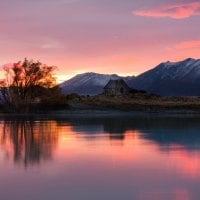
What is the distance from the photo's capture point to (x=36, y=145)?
23.3 m

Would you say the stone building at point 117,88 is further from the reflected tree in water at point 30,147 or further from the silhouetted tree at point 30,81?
the reflected tree in water at point 30,147

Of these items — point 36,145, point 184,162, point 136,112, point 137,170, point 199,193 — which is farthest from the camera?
point 136,112

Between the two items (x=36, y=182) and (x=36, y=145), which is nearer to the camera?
(x=36, y=182)

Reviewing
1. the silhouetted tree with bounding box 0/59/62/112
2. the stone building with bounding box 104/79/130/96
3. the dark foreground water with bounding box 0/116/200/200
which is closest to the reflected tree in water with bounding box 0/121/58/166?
the dark foreground water with bounding box 0/116/200/200

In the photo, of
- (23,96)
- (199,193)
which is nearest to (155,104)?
(23,96)

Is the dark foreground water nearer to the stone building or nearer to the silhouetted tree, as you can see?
the silhouetted tree

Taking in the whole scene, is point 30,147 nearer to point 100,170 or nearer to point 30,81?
point 100,170

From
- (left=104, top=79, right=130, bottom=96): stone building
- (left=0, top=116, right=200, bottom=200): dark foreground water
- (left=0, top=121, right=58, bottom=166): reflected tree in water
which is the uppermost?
(left=104, top=79, right=130, bottom=96): stone building

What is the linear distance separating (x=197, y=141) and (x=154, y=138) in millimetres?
3028

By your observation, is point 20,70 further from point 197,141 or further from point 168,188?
point 168,188

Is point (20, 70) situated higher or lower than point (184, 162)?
higher

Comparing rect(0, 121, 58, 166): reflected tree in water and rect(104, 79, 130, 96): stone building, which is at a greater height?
rect(104, 79, 130, 96): stone building

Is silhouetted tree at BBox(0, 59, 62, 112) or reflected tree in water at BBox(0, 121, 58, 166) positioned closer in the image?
reflected tree in water at BBox(0, 121, 58, 166)

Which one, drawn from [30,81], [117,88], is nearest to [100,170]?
[30,81]
